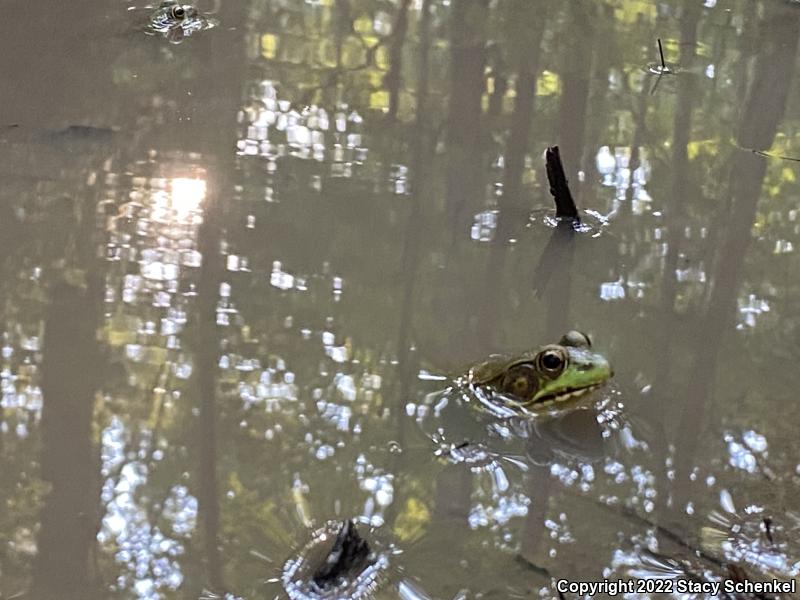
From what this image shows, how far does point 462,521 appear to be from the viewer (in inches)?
86.0

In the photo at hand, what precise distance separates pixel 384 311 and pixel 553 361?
71cm

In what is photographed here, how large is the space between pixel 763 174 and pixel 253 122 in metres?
2.41

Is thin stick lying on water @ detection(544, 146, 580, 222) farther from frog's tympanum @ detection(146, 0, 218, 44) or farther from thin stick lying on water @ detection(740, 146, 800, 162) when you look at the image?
frog's tympanum @ detection(146, 0, 218, 44)

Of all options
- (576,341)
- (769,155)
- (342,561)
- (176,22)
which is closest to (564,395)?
(576,341)

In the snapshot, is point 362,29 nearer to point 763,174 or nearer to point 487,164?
point 487,164

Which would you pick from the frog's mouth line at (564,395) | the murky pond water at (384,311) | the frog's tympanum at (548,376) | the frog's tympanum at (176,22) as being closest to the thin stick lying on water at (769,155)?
the murky pond water at (384,311)

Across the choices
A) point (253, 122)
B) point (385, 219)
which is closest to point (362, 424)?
point (385, 219)

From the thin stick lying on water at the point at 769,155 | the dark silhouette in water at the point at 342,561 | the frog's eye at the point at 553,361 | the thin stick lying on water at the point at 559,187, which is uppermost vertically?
the thin stick lying on water at the point at 769,155

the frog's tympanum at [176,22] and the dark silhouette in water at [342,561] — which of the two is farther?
the frog's tympanum at [176,22]

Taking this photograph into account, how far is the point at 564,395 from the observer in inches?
98.9

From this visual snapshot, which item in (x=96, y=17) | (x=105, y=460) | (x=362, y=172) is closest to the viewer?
(x=105, y=460)

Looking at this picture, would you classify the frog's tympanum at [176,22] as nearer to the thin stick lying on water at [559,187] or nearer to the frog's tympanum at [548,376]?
the thin stick lying on water at [559,187]

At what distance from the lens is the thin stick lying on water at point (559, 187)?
332 cm

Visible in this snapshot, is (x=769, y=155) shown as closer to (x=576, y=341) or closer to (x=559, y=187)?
(x=559, y=187)
